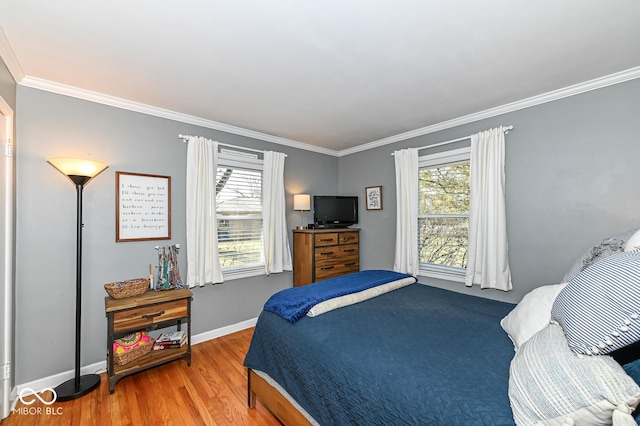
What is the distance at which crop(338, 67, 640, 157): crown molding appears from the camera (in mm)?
2264

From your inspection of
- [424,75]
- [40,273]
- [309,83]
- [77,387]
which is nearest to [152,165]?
[40,273]

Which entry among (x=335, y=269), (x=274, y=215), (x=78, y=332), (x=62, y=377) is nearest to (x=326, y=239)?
(x=335, y=269)

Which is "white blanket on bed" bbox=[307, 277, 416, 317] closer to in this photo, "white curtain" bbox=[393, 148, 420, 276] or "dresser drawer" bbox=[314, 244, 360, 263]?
"white curtain" bbox=[393, 148, 420, 276]

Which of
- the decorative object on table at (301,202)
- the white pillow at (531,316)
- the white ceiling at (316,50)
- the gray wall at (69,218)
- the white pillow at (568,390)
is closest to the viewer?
the white pillow at (568,390)

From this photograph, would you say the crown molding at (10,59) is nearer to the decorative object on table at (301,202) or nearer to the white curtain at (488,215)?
the decorative object on table at (301,202)

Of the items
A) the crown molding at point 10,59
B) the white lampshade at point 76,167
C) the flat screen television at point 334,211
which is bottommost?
the flat screen television at point 334,211

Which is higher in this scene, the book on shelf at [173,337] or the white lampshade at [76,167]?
the white lampshade at [76,167]

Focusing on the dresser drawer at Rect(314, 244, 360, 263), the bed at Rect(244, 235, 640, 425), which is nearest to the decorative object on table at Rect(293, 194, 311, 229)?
the dresser drawer at Rect(314, 244, 360, 263)

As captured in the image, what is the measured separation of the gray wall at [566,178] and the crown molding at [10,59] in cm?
404

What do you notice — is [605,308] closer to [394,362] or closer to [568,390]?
[568,390]

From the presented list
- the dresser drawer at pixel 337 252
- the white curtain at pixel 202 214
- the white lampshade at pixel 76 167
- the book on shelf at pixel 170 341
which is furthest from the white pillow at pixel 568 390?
the white lampshade at pixel 76 167

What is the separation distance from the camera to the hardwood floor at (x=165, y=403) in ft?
6.36

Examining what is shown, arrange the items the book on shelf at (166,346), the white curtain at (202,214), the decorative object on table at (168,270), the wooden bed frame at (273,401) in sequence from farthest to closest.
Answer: the white curtain at (202,214) < the decorative object on table at (168,270) < the book on shelf at (166,346) < the wooden bed frame at (273,401)

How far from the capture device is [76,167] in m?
2.19
